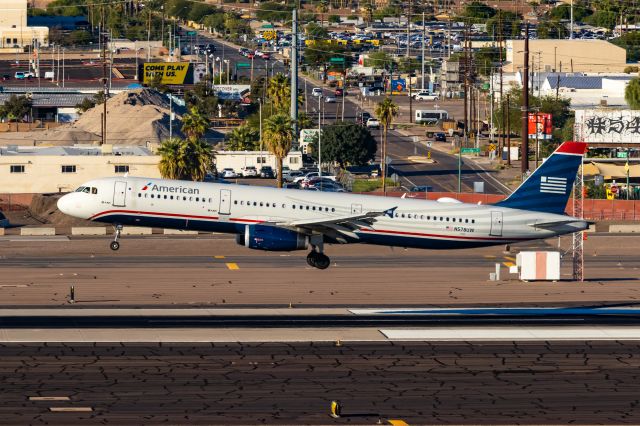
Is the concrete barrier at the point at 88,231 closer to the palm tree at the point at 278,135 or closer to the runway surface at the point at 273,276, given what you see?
the runway surface at the point at 273,276

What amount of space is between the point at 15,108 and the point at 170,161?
92.6 metres

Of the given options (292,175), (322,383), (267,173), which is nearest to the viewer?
(322,383)

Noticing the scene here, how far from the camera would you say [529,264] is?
236 feet

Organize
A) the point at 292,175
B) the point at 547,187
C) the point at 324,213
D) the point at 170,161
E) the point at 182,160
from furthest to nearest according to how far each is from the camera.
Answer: the point at 292,175 < the point at 182,160 < the point at 170,161 < the point at 547,187 < the point at 324,213

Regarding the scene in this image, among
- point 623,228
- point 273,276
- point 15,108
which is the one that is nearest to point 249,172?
point 623,228

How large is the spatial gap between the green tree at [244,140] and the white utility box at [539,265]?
273 feet

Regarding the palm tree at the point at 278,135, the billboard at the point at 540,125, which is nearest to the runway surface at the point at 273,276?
the palm tree at the point at 278,135

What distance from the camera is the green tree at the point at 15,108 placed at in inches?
7741

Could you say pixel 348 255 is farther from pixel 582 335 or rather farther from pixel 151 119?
pixel 151 119

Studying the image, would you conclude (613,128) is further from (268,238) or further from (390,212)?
(268,238)

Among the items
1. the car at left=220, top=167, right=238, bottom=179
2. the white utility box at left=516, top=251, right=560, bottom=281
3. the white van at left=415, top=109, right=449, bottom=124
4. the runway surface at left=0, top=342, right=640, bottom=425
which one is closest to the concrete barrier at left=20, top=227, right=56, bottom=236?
the white utility box at left=516, top=251, right=560, bottom=281

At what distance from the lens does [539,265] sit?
72.4 metres

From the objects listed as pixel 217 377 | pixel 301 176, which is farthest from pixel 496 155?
pixel 217 377

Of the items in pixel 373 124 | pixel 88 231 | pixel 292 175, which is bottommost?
pixel 88 231
